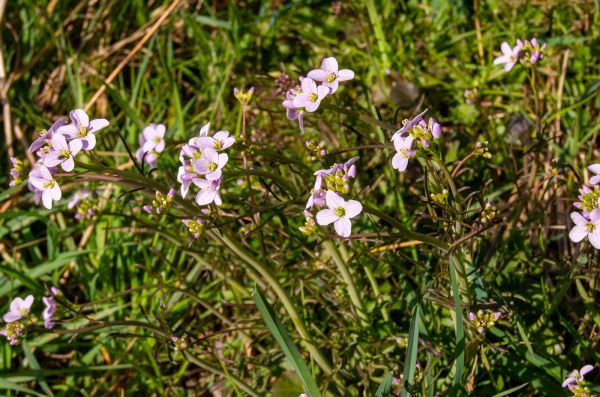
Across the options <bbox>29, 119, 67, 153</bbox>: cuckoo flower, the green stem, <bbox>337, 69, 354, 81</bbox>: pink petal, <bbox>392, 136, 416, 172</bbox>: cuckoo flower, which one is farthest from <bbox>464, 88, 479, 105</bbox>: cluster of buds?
<bbox>29, 119, 67, 153</bbox>: cuckoo flower

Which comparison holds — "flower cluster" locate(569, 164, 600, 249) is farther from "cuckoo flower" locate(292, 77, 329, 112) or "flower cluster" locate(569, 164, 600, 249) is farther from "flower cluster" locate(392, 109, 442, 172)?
"cuckoo flower" locate(292, 77, 329, 112)

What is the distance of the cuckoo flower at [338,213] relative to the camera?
6.05ft

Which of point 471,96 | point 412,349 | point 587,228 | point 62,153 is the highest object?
point 62,153

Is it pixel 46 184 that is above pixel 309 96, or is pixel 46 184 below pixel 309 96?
below

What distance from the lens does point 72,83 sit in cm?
418

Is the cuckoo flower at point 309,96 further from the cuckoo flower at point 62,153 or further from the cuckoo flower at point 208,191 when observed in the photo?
the cuckoo flower at point 62,153

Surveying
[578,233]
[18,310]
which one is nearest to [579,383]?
[578,233]

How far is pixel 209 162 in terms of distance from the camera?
1.99 meters

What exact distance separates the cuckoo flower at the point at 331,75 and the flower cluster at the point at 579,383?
115 centimetres

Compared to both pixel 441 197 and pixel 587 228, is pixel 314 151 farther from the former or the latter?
pixel 587 228

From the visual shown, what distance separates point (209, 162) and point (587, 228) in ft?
3.64

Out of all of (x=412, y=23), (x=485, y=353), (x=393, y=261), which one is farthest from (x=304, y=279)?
(x=412, y=23)

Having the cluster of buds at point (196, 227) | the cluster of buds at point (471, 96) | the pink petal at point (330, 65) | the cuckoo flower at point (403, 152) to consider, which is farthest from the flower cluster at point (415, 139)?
the cluster of buds at point (471, 96)

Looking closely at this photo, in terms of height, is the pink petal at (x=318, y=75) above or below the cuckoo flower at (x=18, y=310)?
above
